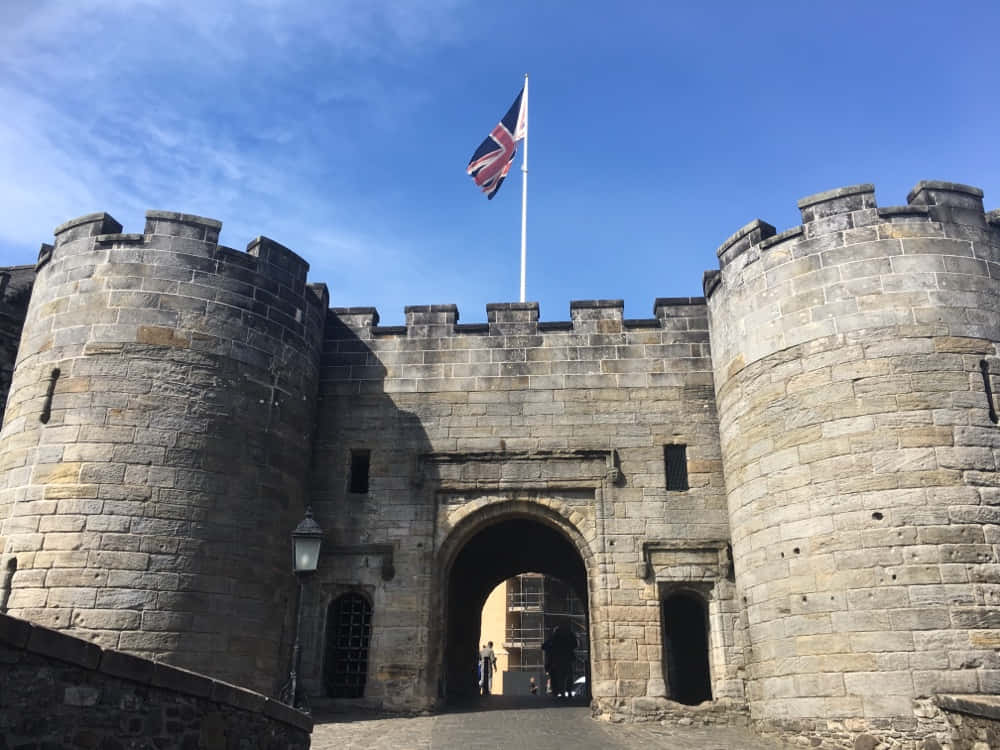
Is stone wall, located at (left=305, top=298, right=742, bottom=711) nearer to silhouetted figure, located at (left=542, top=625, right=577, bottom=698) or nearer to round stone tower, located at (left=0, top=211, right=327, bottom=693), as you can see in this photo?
round stone tower, located at (left=0, top=211, right=327, bottom=693)

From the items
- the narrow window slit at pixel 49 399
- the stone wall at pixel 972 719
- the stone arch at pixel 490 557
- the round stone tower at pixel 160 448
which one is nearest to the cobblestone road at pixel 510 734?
the stone arch at pixel 490 557

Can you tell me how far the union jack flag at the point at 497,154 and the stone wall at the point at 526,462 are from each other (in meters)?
4.92

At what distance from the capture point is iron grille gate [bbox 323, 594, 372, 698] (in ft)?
42.3

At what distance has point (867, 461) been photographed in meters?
10.1

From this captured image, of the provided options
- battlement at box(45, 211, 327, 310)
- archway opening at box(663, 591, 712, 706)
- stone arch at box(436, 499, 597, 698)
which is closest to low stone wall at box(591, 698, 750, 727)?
stone arch at box(436, 499, 597, 698)

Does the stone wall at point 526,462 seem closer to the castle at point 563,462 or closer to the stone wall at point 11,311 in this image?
the castle at point 563,462

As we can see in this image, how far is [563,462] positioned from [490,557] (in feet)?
14.7

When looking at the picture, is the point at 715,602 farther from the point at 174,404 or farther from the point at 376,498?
the point at 174,404

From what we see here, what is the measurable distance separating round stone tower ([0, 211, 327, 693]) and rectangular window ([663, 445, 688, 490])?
5.44 meters

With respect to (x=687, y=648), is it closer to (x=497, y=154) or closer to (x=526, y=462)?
(x=526, y=462)

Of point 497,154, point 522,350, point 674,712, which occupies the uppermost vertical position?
point 497,154

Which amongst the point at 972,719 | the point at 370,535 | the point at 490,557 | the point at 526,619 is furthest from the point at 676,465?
the point at 526,619

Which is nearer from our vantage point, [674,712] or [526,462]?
[674,712]

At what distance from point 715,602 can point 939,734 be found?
3.81m
